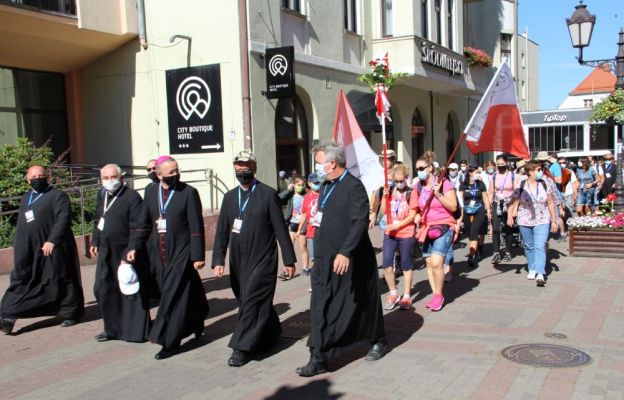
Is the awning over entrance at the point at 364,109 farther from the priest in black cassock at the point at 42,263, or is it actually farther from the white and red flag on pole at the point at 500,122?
the priest in black cassock at the point at 42,263

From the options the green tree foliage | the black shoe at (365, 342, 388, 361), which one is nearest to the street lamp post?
the green tree foliage

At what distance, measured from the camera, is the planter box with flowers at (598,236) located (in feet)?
34.6

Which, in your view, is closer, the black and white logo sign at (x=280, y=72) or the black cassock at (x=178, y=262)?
the black cassock at (x=178, y=262)

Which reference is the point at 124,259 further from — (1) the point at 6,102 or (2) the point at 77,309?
(1) the point at 6,102

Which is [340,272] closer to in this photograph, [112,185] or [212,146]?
[112,185]

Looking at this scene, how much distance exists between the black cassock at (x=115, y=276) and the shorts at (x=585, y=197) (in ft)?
48.1

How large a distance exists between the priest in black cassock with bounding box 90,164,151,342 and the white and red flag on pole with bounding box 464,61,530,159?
173 inches

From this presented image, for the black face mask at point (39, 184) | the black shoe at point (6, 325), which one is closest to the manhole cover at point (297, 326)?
the black shoe at point (6, 325)

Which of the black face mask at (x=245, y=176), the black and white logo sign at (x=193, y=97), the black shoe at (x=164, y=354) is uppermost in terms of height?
the black and white logo sign at (x=193, y=97)

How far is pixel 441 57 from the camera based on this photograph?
20.1 m

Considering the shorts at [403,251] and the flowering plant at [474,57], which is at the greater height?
the flowering plant at [474,57]

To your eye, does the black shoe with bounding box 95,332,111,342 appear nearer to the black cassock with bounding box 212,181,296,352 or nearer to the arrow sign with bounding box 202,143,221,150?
the black cassock with bounding box 212,181,296,352

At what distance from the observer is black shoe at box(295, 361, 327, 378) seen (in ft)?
16.6

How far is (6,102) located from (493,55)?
21.4m
